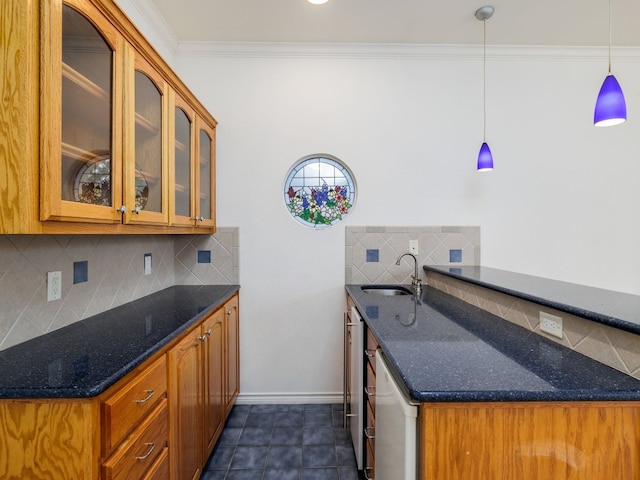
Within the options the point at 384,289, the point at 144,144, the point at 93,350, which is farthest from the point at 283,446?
the point at 144,144

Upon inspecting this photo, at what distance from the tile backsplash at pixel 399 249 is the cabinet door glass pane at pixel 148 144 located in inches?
54.4

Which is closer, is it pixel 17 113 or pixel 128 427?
pixel 17 113

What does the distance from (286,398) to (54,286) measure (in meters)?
1.74

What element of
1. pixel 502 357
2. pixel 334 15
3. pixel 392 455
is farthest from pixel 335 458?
pixel 334 15

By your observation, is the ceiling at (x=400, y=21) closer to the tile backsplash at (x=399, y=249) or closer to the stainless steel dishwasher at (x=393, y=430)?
the tile backsplash at (x=399, y=249)

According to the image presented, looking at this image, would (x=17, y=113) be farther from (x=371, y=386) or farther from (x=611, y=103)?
(x=611, y=103)

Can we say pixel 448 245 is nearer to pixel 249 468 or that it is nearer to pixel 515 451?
pixel 515 451

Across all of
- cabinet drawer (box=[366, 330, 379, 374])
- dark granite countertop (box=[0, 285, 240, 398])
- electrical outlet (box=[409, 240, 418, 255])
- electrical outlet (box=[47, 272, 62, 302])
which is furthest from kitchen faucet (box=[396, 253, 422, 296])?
electrical outlet (box=[47, 272, 62, 302])

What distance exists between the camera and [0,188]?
861 millimetres

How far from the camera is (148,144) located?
58.4 inches

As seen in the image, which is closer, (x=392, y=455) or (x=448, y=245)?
(x=392, y=455)

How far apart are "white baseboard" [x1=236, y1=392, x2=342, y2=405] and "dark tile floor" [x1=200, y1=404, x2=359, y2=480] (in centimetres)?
4

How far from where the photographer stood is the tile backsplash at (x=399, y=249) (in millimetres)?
2471

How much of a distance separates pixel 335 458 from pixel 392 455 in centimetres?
102
